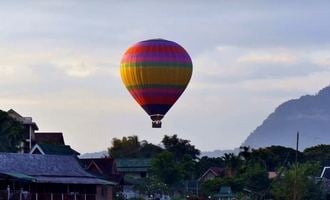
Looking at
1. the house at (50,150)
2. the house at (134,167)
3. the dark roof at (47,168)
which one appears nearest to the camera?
the dark roof at (47,168)

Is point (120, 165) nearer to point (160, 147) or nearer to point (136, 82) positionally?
point (160, 147)

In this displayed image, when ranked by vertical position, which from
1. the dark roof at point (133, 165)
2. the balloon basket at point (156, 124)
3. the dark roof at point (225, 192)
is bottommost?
the dark roof at point (225, 192)

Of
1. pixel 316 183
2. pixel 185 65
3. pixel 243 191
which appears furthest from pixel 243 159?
pixel 185 65

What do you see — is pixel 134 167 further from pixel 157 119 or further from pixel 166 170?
pixel 157 119

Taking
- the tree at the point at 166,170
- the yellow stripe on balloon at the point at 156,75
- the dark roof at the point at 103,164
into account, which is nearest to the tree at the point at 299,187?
the dark roof at the point at 103,164

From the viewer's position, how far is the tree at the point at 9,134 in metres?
118

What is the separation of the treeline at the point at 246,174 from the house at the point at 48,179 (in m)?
24.8

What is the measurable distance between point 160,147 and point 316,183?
8151 cm

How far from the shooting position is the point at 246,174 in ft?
444

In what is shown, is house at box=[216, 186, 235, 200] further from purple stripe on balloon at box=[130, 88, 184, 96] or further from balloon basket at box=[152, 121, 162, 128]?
purple stripe on balloon at box=[130, 88, 184, 96]

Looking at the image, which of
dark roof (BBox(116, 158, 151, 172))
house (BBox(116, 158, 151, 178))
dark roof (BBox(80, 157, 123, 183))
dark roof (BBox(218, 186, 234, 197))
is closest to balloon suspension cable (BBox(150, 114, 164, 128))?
dark roof (BBox(80, 157, 123, 183))

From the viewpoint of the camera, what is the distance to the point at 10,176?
7906cm

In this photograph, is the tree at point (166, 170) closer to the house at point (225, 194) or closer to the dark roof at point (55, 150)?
the house at point (225, 194)

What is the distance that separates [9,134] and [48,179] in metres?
36.6
